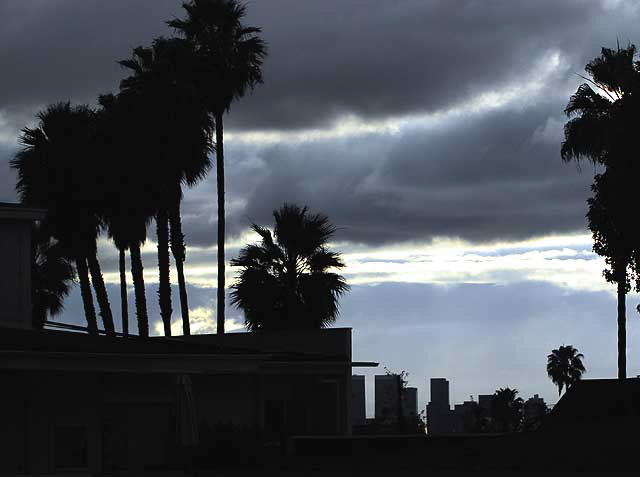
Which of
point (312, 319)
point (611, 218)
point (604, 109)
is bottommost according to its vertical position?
point (312, 319)

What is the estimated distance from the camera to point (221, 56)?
168ft

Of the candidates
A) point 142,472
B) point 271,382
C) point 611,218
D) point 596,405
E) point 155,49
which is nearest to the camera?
point 142,472

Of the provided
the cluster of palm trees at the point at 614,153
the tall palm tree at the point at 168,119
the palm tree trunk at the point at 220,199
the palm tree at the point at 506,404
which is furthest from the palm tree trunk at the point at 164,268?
the palm tree at the point at 506,404

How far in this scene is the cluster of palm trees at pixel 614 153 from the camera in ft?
155

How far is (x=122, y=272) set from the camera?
2596 inches

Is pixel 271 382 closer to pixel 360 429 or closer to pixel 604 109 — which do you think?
pixel 360 429

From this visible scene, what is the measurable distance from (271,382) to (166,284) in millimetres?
16844

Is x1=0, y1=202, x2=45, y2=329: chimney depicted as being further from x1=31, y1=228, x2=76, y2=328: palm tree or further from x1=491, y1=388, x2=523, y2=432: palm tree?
x1=491, y1=388, x2=523, y2=432: palm tree

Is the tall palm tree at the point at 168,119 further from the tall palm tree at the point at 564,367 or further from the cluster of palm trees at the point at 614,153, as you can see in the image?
the tall palm tree at the point at 564,367

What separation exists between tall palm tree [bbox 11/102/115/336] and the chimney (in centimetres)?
1865

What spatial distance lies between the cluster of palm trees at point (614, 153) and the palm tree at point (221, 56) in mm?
13923

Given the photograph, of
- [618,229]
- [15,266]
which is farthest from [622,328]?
[15,266]

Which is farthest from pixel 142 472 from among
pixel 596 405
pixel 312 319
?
pixel 312 319

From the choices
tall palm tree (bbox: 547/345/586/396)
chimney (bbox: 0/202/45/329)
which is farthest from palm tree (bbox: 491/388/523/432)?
chimney (bbox: 0/202/45/329)
